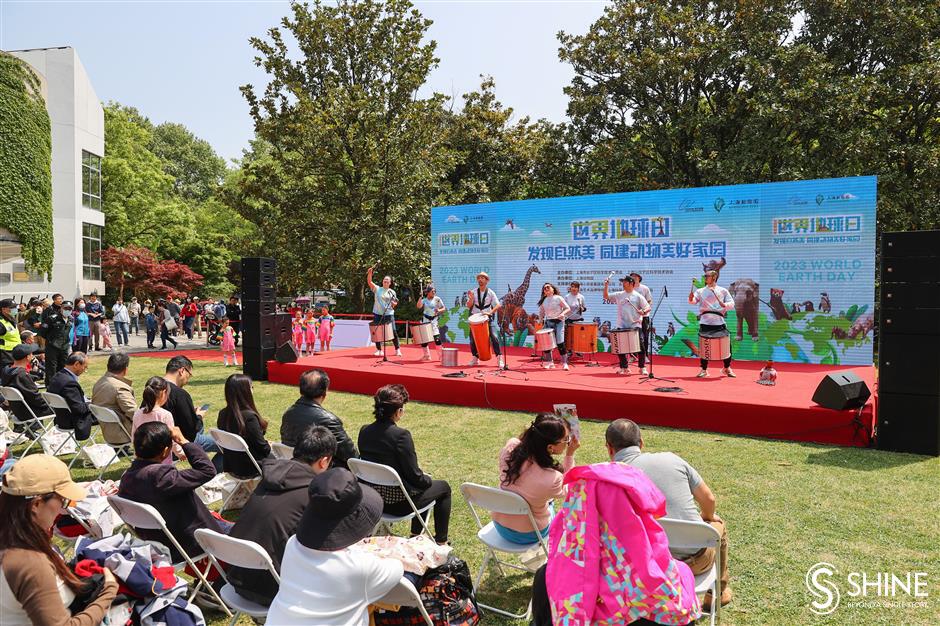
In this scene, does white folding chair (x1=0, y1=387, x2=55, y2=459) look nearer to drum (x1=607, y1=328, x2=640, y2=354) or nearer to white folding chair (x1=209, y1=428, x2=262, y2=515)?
white folding chair (x1=209, y1=428, x2=262, y2=515)

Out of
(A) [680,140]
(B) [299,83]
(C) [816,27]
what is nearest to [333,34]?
(B) [299,83]

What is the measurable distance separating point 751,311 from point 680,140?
865 centimetres

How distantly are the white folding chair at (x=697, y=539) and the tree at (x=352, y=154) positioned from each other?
55.1 ft

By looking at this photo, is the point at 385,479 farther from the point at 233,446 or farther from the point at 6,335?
the point at 6,335

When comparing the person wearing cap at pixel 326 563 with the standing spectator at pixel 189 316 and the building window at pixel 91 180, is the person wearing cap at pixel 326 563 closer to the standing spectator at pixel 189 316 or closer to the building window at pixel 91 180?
the standing spectator at pixel 189 316

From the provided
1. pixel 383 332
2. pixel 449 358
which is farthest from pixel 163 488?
pixel 383 332

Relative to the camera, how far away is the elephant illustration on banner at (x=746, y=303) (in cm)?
1254

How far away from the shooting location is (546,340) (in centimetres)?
1074

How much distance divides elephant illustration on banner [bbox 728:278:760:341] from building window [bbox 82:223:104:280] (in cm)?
2597

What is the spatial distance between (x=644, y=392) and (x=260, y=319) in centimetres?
719

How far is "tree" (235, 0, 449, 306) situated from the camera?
19.6 m

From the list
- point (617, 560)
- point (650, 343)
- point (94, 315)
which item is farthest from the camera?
point (94, 315)

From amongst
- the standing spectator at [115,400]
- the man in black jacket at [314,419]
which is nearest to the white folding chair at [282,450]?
the man in black jacket at [314,419]

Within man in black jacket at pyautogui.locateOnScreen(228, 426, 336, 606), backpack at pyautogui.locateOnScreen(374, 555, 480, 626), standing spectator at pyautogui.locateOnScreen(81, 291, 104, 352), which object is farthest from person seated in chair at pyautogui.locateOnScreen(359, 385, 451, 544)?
standing spectator at pyautogui.locateOnScreen(81, 291, 104, 352)
